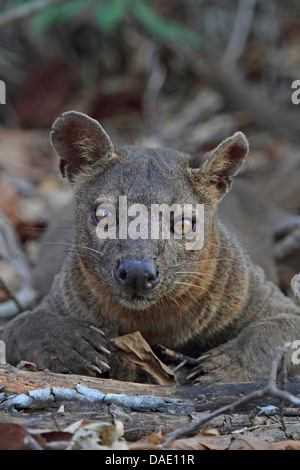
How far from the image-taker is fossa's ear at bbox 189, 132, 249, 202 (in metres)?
4.14

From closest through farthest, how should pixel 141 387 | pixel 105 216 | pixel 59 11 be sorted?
pixel 141 387 < pixel 105 216 < pixel 59 11

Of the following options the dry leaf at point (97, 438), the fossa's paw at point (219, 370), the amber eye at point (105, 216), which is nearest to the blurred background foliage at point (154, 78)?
the amber eye at point (105, 216)

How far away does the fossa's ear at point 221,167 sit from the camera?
414 cm

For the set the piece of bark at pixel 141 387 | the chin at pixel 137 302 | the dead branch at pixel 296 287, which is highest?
the dead branch at pixel 296 287

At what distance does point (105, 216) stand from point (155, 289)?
0.59m

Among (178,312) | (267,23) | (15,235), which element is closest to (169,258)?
(178,312)

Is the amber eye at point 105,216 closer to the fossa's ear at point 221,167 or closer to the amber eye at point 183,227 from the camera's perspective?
the amber eye at point 183,227

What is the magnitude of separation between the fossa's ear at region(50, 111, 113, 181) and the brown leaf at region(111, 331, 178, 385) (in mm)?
1165

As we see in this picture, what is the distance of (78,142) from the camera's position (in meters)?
4.25

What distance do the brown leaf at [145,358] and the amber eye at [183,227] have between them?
68 cm

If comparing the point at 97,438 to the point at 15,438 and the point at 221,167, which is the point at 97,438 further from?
the point at 221,167

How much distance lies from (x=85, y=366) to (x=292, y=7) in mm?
8052

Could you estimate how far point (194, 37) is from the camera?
885 cm

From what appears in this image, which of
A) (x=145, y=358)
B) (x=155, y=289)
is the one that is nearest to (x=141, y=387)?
(x=145, y=358)
